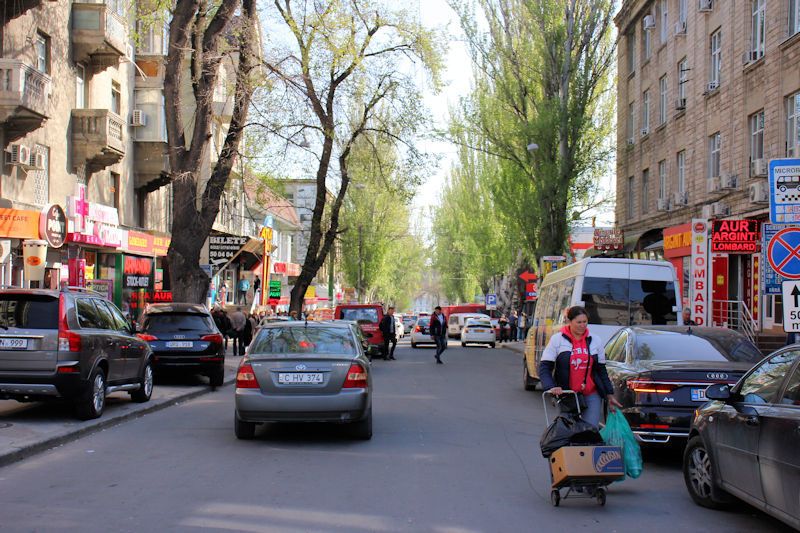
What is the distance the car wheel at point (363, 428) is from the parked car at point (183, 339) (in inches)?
301

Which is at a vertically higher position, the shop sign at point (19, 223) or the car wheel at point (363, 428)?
the shop sign at point (19, 223)

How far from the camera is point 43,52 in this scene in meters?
24.2

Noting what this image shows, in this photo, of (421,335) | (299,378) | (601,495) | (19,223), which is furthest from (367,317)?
(601,495)

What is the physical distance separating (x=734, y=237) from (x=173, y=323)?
14266 mm

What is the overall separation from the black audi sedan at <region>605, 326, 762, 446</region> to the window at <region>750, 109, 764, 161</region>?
49.2 ft

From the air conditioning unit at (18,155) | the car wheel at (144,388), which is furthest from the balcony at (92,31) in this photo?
the car wheel at (144,388)

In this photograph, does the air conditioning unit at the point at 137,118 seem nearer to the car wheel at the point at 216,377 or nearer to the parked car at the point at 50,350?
the car wheel at the point at 216,377

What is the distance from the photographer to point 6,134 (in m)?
22.1

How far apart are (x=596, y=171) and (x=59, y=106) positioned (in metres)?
21.7

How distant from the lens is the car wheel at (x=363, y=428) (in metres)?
11.0

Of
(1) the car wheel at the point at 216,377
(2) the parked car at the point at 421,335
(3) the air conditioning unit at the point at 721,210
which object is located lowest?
(2) the parked car at the point at 421,335

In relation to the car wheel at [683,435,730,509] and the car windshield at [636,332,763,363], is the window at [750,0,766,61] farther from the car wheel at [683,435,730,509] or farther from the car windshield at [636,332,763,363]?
the car wheel at [683,435,730,509]

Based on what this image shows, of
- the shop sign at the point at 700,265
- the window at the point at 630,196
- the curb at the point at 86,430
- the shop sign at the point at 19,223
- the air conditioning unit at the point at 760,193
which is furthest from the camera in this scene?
the window at the point at 630,196

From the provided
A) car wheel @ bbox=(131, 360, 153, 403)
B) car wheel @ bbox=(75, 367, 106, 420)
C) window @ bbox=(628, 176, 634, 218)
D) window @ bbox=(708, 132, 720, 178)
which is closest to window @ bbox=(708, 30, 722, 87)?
window @ bbox=(708, 132, 720, 178)
